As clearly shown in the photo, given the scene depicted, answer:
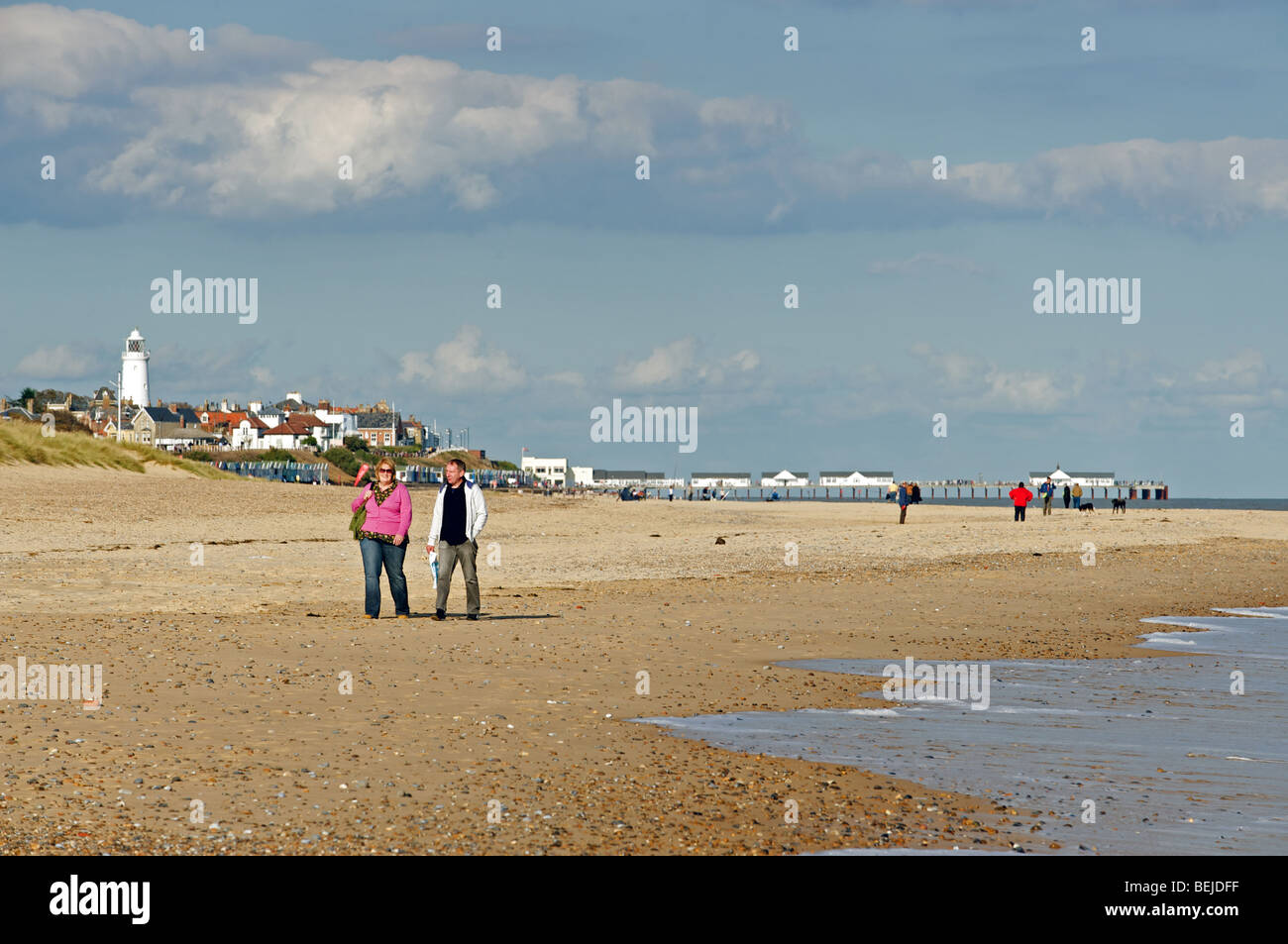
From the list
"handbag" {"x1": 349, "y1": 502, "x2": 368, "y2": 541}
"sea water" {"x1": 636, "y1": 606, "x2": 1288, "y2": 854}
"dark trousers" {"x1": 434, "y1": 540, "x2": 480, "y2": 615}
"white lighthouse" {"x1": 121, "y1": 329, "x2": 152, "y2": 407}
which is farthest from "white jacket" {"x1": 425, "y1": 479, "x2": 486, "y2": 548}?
"white lighthouse" {"x1": 121, "y1": 329, "x2": 152, "y2": 407}

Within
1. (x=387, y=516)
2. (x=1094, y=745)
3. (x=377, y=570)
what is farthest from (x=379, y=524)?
(x=1094, y=745)

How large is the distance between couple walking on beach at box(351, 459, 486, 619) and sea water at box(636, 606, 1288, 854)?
16.7 ft

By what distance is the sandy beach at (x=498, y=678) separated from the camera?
7.69 metres

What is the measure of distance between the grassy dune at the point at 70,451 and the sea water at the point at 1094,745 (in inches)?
1649

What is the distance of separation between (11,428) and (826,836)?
50.0 m

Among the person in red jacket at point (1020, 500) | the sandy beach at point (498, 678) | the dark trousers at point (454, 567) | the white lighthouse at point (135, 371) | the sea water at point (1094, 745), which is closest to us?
the sandy beach at point (498, 678)

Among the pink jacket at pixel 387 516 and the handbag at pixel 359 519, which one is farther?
the handbag at pixel 359 519

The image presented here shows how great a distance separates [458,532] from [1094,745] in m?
9.55

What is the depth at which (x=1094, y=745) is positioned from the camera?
10.4 metres

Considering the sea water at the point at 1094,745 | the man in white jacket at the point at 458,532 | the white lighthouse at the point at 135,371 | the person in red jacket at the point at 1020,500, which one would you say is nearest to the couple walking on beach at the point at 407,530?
the man in white jacket at the point at 458,532

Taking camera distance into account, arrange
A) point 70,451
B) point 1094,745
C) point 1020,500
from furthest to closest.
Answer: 1. point 70,451
2. point 1020,500
3. point 1094,745

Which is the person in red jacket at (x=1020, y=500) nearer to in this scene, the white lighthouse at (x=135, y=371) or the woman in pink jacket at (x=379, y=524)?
the woman in pink jacket at (x=379, y=524)

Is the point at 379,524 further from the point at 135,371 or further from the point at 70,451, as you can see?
the point at 135,371

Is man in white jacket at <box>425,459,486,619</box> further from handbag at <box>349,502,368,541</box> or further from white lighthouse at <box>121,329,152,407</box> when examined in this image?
white lighthouse at <box>121,329,152,407</box>
